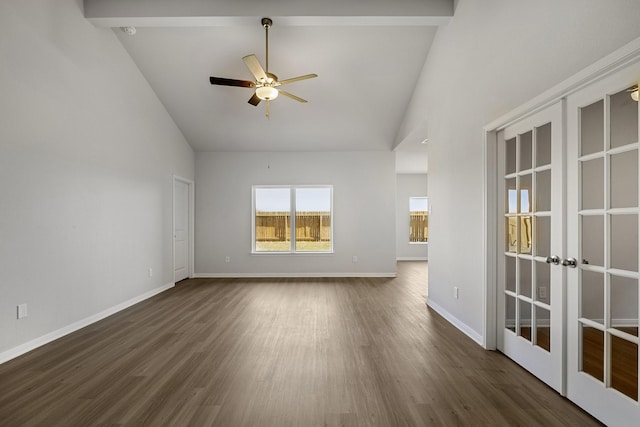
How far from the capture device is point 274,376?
2582mm

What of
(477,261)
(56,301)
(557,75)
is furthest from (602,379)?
(56,301)

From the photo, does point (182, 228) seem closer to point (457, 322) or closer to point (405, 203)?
point (457, 322)

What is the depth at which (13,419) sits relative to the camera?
2.04m

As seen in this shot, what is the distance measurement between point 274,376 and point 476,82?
127 inches

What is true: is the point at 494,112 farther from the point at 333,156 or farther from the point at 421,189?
the point at 421,189

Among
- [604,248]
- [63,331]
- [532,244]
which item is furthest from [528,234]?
[63,331]

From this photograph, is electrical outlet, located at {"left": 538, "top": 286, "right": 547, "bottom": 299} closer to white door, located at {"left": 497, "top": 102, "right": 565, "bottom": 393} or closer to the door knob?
white door, located at {"left": 497, "top": 102, "right": 565, "bottom": 393}

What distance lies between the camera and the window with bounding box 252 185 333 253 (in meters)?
7.27

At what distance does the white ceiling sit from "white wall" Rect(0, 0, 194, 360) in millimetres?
521

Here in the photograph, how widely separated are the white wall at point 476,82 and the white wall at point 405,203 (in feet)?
16.8

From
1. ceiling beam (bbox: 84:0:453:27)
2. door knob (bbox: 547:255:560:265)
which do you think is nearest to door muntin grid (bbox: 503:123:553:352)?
door knob (bbox: 547:255:560:265)

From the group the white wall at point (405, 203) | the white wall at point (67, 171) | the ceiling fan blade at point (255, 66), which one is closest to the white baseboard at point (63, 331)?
the white wall at point (67, 171)

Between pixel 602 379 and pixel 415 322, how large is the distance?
2060 mm

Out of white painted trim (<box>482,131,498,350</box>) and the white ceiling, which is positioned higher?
the white ceiling
